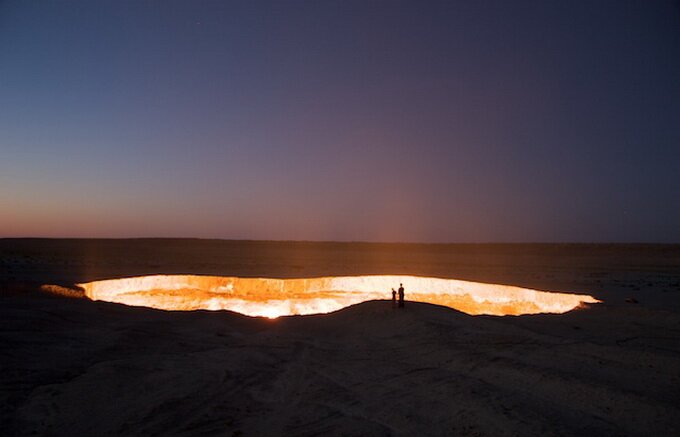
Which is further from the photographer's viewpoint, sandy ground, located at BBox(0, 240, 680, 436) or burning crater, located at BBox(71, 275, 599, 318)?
burning crater, located at BBox(71, 275, 599, 318)

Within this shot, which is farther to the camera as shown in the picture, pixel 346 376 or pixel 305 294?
pixel 305 294

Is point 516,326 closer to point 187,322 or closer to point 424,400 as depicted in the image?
point 424,400

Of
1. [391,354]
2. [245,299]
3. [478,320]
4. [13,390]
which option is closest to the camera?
[13,390]

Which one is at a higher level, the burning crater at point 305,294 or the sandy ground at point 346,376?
the sandy ground at point 346,376

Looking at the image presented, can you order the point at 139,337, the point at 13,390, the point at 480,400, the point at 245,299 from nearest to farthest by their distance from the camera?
the point at 480,400
the point at 13,390
the point at 139,337
the point at 245,299

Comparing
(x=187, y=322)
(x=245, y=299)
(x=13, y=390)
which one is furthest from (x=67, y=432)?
(x=245, y=299)

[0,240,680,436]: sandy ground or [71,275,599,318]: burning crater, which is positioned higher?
[0,240,680,436]: sandy ground

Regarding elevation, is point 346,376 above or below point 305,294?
above

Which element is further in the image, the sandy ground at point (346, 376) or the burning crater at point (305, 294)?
the burning crater at point (305, 294)
